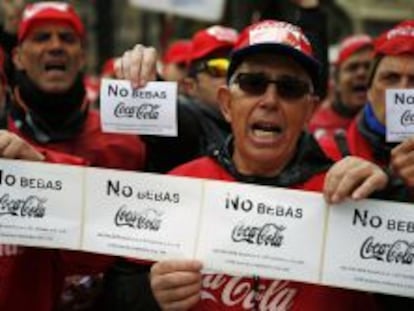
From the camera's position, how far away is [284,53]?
291cm

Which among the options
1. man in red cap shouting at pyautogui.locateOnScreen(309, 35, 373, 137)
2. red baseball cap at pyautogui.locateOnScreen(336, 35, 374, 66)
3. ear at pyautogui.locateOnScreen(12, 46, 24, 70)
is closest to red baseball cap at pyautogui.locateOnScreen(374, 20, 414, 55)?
ear at pyautogui.locateOnScreen(12, 46, 24, 70)

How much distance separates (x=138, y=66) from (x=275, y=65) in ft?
1.84

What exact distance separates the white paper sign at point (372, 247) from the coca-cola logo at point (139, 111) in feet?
2.66

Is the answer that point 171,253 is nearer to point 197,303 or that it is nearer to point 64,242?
point 197,303

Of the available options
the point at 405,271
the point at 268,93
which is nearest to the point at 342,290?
the point at 405,271

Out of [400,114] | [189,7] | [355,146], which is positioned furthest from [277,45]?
[189,7]

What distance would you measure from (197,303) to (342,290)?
46 centimetres

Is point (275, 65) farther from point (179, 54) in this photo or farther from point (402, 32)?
point (179, 54)

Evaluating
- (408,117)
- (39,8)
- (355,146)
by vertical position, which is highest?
(39,8)

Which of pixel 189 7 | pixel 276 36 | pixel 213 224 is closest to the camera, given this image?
pixel 213 224

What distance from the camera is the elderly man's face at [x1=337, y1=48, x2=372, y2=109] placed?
20.4 ft

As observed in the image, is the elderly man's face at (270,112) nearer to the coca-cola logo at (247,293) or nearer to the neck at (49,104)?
the coca-cola logo at (247,293)

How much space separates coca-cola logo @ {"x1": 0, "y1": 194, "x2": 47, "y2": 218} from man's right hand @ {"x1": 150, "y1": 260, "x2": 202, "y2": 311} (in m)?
0.50

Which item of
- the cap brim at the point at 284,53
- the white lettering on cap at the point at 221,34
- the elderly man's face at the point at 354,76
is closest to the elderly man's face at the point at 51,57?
the white lettering on cap at the point at 221,34
